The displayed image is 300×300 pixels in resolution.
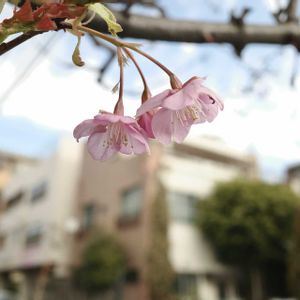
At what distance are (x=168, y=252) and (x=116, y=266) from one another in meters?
2.12

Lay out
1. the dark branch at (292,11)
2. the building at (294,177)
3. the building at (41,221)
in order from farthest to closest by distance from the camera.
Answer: the building at (41,221)
the building at (294,177)
the dark branch at (292,11)

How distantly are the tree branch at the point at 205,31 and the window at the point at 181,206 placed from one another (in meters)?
14.2

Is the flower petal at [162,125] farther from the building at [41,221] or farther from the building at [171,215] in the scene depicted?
the building at [41,221]

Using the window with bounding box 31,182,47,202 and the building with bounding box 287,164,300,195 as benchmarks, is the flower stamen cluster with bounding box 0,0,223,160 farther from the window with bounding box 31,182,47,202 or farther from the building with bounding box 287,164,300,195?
the window with bounding box 31,182,47,202

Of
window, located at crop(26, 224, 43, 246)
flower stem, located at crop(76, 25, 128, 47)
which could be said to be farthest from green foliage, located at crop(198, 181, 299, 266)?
flower stem, located at crop(76, 25, 128, 47)

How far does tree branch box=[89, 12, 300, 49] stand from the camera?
1797 mm

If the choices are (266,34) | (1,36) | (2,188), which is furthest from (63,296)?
(1,36)

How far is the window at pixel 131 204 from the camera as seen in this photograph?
53.1ft

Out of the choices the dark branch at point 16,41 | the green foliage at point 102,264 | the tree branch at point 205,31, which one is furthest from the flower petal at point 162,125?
the green foliage at point 102,264

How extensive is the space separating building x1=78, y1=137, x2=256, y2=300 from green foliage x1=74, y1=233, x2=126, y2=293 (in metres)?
0.41

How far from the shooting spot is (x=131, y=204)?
1666 cm

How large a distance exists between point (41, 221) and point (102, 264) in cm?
735

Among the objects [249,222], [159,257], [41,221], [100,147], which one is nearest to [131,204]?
[159,257]

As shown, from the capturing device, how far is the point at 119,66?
0.64m
